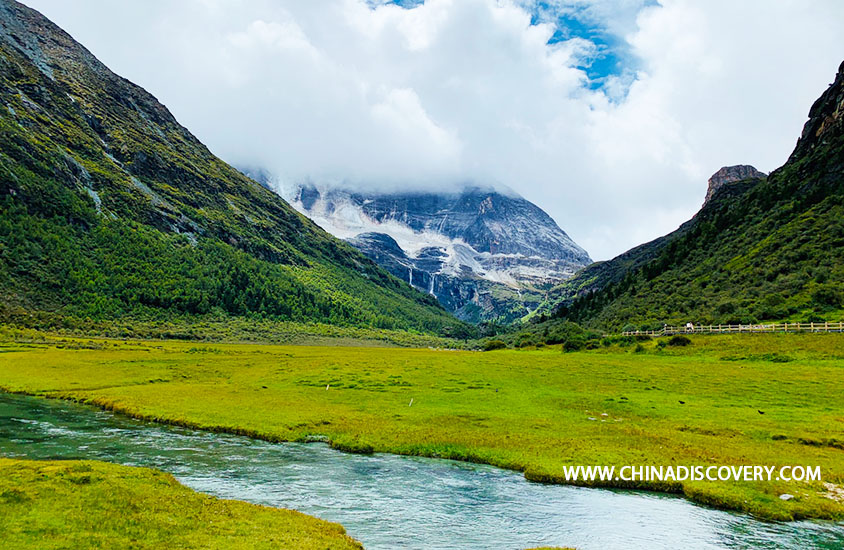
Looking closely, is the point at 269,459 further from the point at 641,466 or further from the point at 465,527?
the point at 641,466

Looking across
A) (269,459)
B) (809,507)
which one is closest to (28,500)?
(269,459)

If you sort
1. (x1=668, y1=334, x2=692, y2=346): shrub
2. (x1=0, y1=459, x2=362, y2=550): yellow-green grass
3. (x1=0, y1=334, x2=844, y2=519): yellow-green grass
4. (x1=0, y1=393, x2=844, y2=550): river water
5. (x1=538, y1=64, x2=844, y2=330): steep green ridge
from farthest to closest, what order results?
(x1=538, y1=64, x2=844, y2=330): steep green ridge < (x1=668, y1=334, x2=692, y2=346): shrub < (x1=0, y1=334, x2=844, y2=519): yellow-green grass < (x1=0, y1=393, x2=844, y2=550): river water < (x1=0, y1=459, x2=362, y2=550): yellow-green grass

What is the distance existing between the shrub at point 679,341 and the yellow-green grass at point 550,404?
13.0ft

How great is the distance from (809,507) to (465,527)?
17.6 meters

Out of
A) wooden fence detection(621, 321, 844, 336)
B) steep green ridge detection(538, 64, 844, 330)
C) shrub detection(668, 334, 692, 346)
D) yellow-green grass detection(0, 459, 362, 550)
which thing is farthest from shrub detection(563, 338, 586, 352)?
yellow-green grass detection(0, 459, 362, 550)

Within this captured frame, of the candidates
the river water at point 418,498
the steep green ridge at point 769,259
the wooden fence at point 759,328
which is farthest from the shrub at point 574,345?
the river water at point 418,498

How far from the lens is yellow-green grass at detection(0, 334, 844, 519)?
32812mm

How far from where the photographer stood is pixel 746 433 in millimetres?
37875

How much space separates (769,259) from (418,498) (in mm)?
131154

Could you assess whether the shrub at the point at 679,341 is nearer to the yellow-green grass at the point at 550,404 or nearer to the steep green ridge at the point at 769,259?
the yellow-green grass at the point at 550,404

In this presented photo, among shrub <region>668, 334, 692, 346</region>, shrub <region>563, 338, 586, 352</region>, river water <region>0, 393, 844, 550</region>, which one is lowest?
river water <region>0, 393, 844, 550</region>

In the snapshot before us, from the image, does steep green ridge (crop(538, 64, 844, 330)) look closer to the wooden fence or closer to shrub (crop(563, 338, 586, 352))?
the wooden fence

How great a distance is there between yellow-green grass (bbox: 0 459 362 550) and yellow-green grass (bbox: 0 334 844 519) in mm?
16191

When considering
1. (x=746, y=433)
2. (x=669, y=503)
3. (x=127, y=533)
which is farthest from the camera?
(x=746, y=433)
